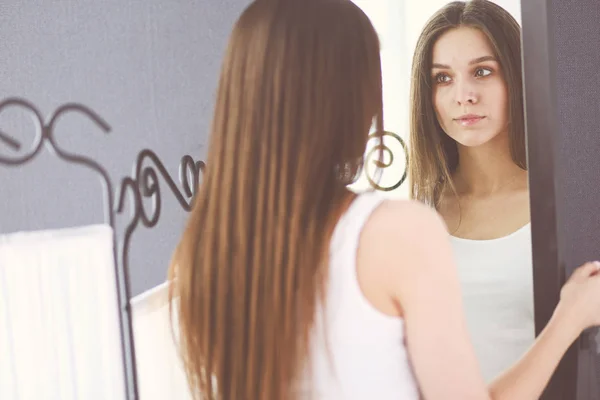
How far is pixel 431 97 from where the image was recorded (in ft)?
2.87

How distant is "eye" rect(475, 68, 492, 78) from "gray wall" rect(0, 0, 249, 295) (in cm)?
35

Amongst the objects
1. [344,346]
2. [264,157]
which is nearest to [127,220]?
[264,157]

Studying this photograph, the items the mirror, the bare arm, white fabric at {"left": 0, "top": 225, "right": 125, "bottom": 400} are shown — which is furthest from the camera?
the mirror

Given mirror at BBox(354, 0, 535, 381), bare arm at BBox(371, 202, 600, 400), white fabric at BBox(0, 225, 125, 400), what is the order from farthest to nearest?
1. mirror at BBox(354, 0, 535, 381)
2. white fabric at BBox(0, 225, 125, 400)
3. bare arm at BBox(371, 202, 600, 400)

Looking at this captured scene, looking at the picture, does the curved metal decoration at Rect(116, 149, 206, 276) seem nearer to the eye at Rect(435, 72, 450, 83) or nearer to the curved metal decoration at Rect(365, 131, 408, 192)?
the curved metal decoration at Rect(365, 131, 408, 192)

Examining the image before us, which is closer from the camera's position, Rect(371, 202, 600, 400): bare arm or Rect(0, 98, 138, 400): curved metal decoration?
Rect(371, 202, 600, 400): bare arm

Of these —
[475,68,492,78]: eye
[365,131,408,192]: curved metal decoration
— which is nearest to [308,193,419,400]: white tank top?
[365,131,408,192]: curved metal decoration

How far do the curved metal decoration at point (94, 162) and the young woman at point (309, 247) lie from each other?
96 millimetres

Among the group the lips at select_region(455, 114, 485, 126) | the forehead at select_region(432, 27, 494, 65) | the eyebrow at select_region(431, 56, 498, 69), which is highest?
the forehead at select_region(432, 27, 494, 65)

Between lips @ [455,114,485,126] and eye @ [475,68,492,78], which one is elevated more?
eye @ [475,68,492,78]

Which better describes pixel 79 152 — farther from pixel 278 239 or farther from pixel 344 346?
pixel 344 346

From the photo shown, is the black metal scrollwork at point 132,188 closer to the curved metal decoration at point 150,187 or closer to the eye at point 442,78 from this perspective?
the curved metal decoration at point 150,187

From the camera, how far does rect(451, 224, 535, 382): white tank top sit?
86 centimetres

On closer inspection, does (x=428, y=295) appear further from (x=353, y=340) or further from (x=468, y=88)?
(x=468, y=88)
